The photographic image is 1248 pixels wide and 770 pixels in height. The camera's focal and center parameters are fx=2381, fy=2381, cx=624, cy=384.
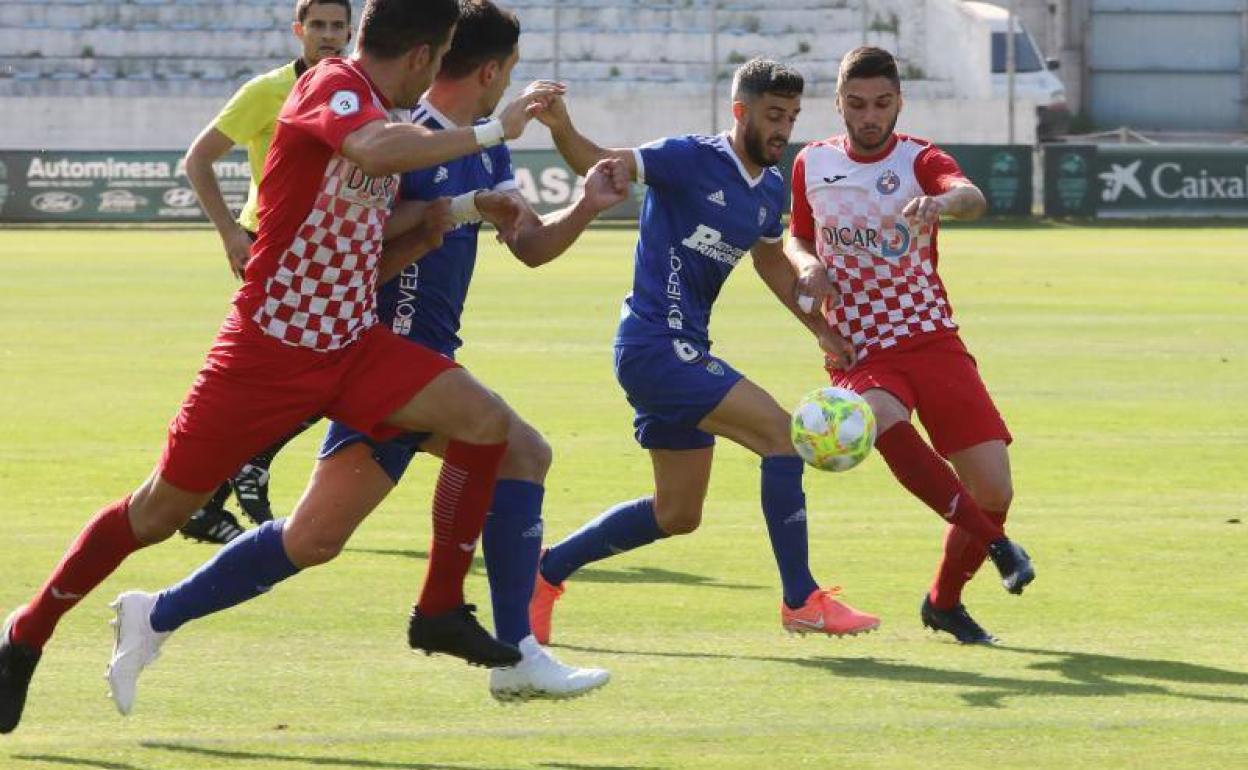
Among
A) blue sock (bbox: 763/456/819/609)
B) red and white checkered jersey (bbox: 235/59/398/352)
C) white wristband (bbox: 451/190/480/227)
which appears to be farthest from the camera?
blue sock (bbox: 763/456/819/609)

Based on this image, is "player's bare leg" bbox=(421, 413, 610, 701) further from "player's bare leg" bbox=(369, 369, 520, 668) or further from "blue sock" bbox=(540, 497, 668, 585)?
"blue sock" bbox=(540, 497, 668, 585)

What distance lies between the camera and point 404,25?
6270mm

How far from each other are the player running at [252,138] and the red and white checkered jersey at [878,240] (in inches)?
88.4

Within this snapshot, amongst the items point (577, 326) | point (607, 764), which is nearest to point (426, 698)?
point (607, 764)

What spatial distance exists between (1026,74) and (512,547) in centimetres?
4309

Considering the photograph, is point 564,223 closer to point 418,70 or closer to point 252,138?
point 418,70

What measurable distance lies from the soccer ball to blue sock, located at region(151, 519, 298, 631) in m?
1.84

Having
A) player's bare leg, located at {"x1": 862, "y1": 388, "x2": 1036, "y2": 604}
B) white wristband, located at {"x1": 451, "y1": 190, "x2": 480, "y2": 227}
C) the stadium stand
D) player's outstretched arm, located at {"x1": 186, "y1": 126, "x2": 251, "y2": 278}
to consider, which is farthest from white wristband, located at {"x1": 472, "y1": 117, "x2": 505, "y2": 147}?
the stadium stand

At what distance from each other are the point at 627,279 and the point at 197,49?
74.1 feet

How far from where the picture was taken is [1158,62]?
5591 cm

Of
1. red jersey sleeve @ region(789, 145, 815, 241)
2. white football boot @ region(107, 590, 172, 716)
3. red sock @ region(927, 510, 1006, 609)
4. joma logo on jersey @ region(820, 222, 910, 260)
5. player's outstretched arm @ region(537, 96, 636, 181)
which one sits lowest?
red sock @ region(927, 510, 1006, 609)

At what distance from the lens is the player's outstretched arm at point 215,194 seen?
9008mm

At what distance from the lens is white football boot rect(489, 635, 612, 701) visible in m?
6.42

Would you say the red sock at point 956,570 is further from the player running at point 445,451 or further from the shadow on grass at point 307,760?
the shadow on grass at point 307,760
